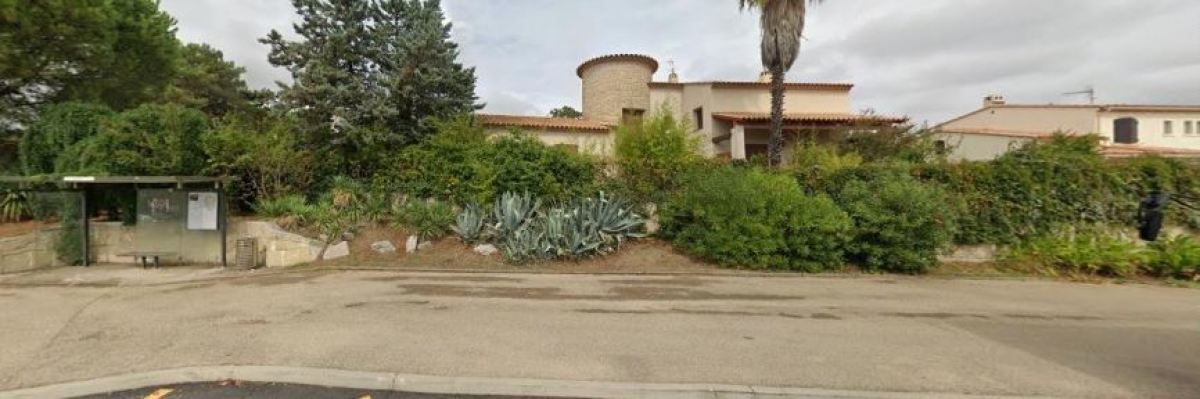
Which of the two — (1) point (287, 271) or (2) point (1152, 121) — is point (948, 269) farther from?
(2) point (1152, 121)

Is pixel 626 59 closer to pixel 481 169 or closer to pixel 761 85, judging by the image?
pixel 761 85

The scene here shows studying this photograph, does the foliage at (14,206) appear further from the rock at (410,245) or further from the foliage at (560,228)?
the foliage at (560,228)

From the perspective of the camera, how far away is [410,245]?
10.1m

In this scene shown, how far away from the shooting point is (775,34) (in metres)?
13.2

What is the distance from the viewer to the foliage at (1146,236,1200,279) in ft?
30.2

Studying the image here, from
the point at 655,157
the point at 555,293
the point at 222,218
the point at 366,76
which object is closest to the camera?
the point at 555,293

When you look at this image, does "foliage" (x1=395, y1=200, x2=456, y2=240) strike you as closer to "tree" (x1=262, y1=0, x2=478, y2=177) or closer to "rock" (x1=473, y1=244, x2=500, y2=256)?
"rock" (x1=473, y1=244, x2=500, y2=256)

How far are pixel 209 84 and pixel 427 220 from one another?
802 inches

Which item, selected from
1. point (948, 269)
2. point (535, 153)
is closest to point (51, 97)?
point (535, 153)

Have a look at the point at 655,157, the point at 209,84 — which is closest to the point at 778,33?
the point at 655,157

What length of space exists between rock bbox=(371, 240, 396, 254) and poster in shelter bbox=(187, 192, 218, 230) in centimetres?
321

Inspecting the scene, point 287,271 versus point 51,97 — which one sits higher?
point 51,97

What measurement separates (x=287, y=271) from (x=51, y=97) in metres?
11.5

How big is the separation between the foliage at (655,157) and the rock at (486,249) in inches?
132
